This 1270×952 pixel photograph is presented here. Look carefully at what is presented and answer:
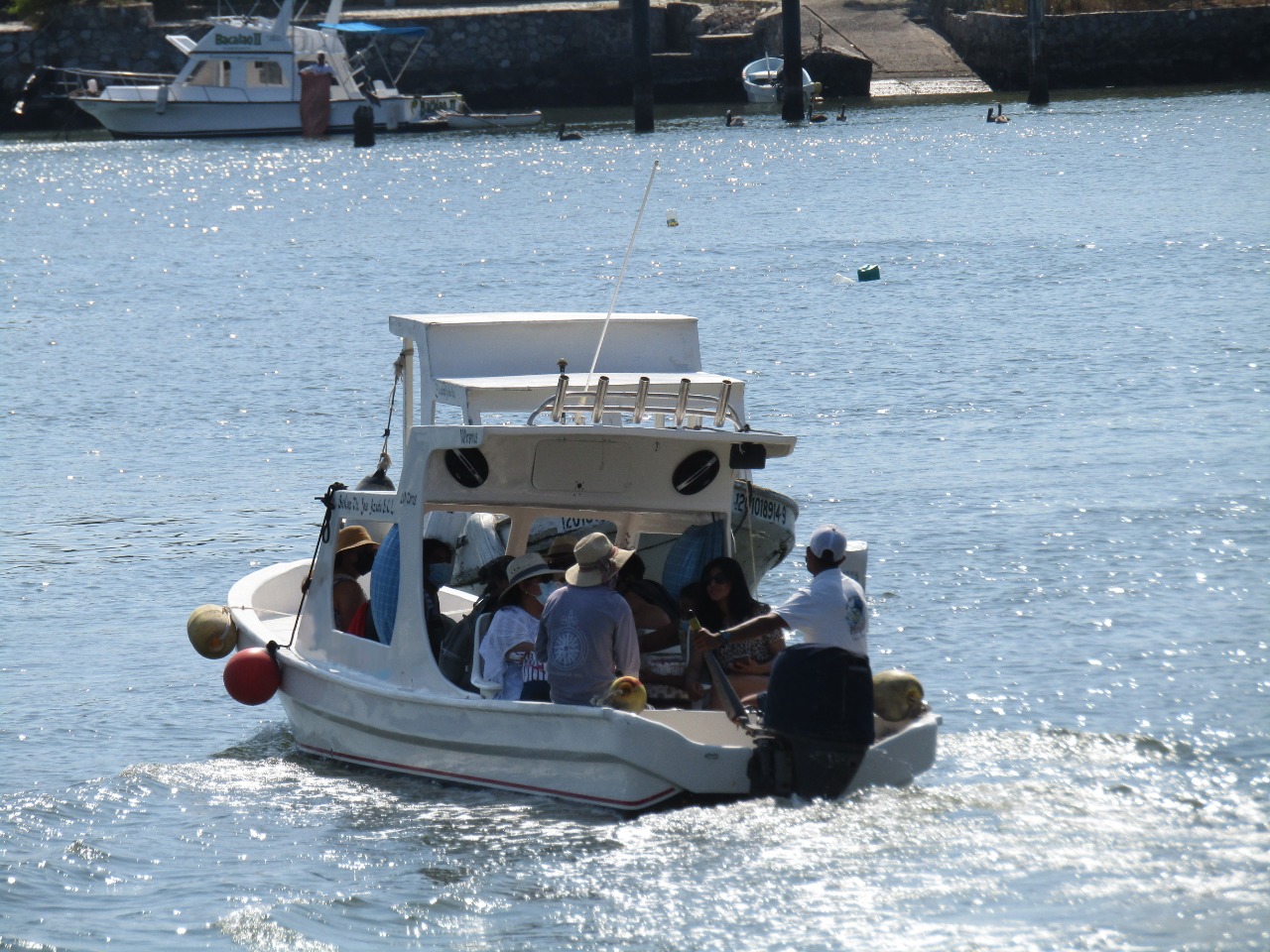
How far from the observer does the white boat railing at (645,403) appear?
995 cm

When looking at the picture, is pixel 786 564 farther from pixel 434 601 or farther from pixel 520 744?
pixel 520 744

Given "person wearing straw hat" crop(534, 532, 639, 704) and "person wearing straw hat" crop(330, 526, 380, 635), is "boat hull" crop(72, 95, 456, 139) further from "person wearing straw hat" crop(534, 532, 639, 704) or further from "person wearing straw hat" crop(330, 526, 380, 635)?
"person wearing straw hat" crop(534, 532, 639, 704)

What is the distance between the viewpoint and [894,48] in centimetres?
7338

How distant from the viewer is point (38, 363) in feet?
93.7

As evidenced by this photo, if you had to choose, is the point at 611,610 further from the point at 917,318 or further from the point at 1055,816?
the point at 917,318

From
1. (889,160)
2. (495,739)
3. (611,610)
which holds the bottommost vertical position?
(889,160)

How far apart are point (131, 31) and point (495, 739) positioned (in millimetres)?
68603

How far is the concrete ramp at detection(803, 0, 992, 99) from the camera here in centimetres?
7175

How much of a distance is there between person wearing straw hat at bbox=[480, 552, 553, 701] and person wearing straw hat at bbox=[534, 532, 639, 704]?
26cm

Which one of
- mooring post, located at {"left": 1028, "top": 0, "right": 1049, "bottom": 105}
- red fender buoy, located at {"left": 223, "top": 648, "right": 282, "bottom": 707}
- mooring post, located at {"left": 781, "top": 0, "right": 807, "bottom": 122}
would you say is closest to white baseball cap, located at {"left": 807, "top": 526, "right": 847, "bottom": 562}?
red fender buoy, located at {"left": 223, "top": 648, "right": 282, "bottom": 707}

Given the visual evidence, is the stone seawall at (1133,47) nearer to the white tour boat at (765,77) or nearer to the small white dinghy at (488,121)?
the white tour boat at (765,77)

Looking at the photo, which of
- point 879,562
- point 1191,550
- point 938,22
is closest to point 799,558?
point 879,562

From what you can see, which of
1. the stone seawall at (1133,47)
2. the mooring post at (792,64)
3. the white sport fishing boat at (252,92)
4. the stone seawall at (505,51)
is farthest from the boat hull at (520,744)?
the stone seawall at (505,51)

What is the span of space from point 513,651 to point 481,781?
721mm
